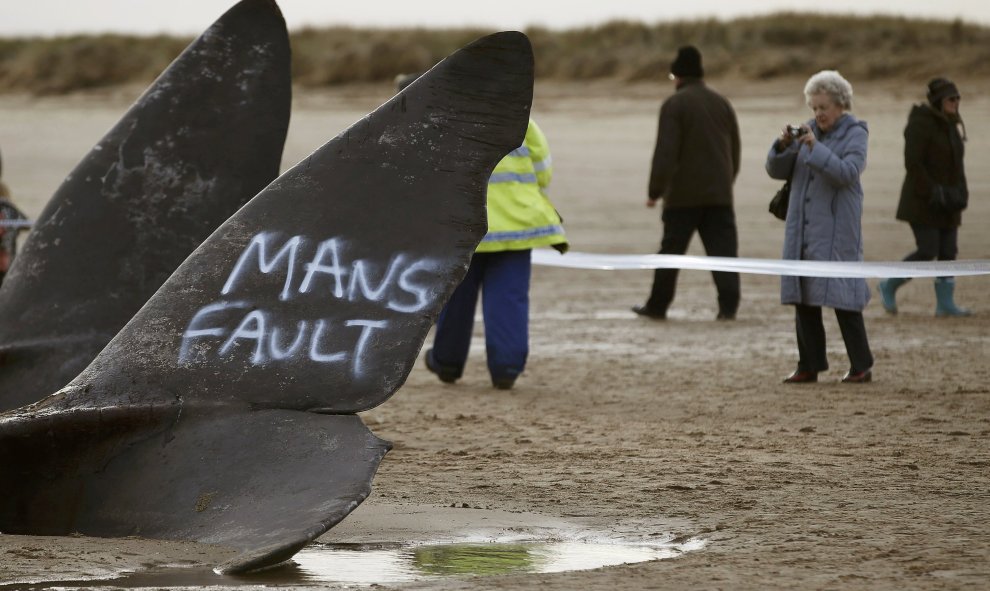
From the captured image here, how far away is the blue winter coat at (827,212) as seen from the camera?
8.78 m

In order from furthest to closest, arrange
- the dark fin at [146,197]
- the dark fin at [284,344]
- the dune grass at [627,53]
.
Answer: the dune grass at [627,53] < the dark fin at [146,197] < the dark fin at [284,344]

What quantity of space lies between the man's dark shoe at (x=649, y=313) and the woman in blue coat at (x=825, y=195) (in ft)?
13.1

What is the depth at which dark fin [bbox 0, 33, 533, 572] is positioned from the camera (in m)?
5.00

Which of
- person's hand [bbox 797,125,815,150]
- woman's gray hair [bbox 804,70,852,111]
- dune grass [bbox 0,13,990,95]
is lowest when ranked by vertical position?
person's hand [bbox 797,125,815,150]

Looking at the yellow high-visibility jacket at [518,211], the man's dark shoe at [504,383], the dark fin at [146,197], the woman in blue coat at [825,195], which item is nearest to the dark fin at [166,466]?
the dark fin at [146,197]

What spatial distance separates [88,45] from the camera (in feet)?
159

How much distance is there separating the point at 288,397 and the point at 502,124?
120 cm

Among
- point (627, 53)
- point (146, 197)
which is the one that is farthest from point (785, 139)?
point (627, 53)

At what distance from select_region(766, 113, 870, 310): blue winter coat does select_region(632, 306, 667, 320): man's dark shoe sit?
160 inches

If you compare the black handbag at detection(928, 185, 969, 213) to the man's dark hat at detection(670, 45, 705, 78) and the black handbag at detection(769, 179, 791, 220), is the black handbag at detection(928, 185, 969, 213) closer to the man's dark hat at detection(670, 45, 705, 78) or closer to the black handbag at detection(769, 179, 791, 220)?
the man's dark hat at detection(670, 45, 705, 78)

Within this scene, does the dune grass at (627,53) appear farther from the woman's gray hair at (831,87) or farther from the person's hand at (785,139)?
the person's hand at (785,139)

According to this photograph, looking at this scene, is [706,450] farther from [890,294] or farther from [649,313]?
[890,294]

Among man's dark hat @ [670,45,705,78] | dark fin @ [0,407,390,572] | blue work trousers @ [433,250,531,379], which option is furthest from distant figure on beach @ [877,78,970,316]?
dark fin @ [0,407,390,572]

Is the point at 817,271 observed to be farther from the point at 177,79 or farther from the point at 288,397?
the point at 288,397
